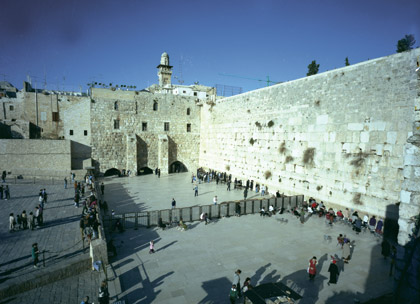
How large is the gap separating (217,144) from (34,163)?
17.5m

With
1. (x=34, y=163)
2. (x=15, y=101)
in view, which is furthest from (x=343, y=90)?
(x=15, y=101)

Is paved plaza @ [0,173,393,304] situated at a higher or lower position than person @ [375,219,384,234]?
lower

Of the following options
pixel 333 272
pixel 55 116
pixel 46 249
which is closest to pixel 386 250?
pixel 333 272

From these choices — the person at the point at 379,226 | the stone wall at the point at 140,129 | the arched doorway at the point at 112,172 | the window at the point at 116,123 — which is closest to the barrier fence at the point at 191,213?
the person at the point at 379,226

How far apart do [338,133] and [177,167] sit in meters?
20.9

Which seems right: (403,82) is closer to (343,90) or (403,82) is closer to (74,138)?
(343,90)

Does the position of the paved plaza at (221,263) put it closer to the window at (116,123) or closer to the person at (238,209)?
the person at (238,209)

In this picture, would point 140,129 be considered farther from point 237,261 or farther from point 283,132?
point 237,261

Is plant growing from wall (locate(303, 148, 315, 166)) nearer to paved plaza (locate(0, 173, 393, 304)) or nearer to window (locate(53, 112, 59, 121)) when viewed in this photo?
paved plaza (locate(0, 173, 393, 304))

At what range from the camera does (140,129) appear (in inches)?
1092

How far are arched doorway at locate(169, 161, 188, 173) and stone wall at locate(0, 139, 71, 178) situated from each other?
432 inches

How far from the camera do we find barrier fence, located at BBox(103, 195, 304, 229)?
38.8ft

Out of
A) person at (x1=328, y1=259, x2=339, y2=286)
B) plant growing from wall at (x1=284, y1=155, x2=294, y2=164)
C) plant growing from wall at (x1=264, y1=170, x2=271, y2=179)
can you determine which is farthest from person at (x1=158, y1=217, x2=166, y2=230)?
plant growing from wall at (x1=264, y1=170, x2=271, y2=179)

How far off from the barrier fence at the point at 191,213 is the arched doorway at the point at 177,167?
1716cm
